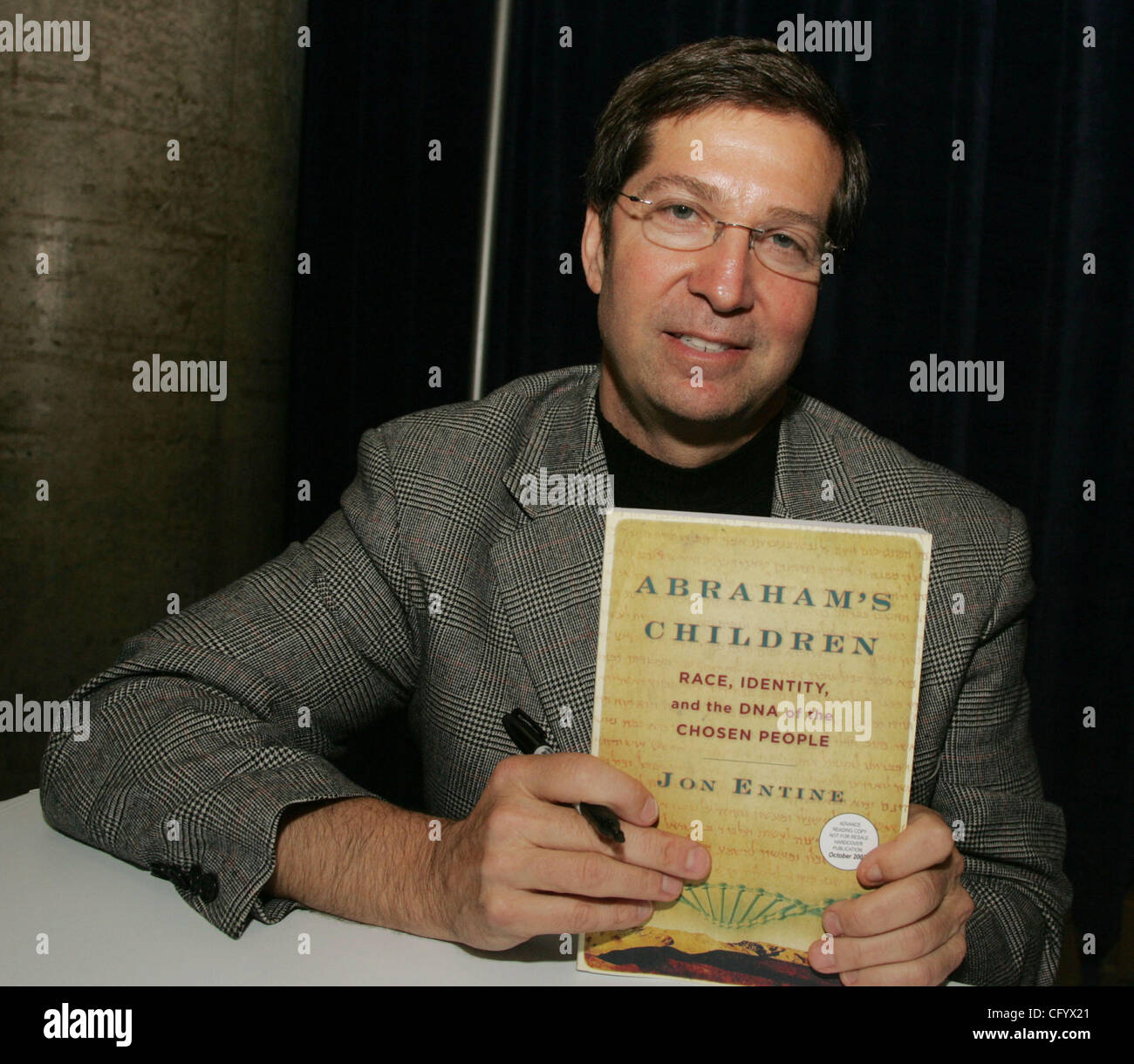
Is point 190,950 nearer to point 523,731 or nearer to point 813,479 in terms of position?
point 523,731

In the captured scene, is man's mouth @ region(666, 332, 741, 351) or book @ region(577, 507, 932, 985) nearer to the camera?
book @ region(577, 507, 932, 985)

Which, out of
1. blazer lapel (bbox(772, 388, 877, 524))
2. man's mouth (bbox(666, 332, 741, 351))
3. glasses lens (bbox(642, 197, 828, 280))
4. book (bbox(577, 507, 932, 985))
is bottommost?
book (bbox(577, 507, 932, 985))

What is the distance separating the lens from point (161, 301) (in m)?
2.71

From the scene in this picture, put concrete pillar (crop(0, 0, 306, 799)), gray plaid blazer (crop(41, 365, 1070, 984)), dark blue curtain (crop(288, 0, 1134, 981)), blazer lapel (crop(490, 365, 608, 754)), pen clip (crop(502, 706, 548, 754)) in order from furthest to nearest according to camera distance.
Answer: concrete pillar (crop(0, 0, 306, 799))
dark blue curtain (crop(288, 0, 1134, 981))
blazer lapel (crop(490, 365, 608, 754))
gray plaid blazer (crop(41, 365, 1070, 984))
pen clip (crop(502, 706, 548, 754))

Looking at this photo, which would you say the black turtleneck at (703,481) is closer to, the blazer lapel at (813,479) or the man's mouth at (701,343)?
the blazer lapel at (813,479)

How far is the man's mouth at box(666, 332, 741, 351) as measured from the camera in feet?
4.64

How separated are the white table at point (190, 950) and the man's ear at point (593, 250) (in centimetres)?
102

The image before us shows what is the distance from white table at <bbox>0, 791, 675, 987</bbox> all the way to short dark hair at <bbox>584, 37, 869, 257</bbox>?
1035 mm

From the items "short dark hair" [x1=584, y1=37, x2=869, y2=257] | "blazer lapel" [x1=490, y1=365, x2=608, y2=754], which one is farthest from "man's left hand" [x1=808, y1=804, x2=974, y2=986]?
"short dark hair" [x1=584, y1=37, x2=869, y2=257]

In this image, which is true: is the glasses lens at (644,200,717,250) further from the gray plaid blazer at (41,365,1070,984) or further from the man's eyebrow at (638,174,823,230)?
the gray plaid blazer at (41,365,1070,984)

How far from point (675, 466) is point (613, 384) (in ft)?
0.53

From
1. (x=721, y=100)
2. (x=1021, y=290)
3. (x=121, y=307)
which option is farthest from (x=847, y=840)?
(x=121, y=307)

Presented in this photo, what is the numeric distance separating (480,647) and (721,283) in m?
0.59

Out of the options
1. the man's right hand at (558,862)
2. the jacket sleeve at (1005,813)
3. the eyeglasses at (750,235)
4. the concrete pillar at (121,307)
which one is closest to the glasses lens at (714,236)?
the eyeglasses at (750,235)
